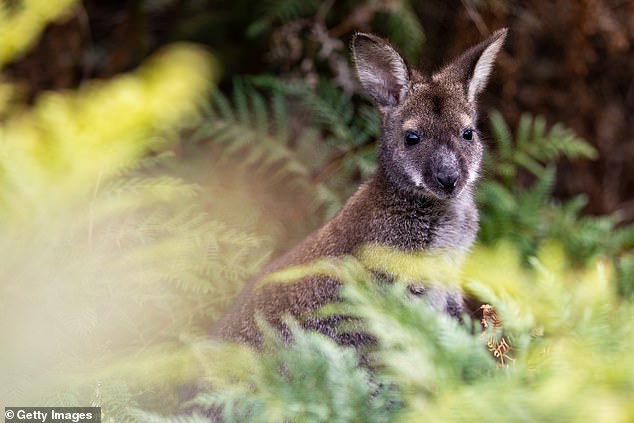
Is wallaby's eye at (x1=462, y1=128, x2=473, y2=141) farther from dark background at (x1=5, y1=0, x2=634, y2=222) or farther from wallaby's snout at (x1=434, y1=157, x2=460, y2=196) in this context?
dark background at (x1=5, y1=0, x2=634, y2=222)

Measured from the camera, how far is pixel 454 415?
80.4 inches

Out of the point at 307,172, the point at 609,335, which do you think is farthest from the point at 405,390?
the point at 307,172

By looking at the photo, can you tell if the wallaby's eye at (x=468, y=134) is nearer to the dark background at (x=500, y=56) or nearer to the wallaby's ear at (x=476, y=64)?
the wallaby's ear at (x=476, y=64)

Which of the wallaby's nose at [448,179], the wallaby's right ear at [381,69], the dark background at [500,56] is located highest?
the wallaby's right ear at [381,69]

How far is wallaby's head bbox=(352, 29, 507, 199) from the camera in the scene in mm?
4789

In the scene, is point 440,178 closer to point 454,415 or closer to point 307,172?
point 307,172

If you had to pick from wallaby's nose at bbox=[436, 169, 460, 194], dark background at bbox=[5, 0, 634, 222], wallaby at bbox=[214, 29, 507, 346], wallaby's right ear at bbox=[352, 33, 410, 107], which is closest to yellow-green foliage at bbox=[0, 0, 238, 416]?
wallaby at bbox=[214, 29, 507, 346]

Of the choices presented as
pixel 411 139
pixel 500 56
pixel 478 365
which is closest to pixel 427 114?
pixel 411 139

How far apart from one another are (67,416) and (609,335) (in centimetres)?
189

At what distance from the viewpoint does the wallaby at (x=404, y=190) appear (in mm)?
4598

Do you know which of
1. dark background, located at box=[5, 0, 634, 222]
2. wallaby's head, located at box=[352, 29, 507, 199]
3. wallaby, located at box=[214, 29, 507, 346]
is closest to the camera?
wallaby, located at box=[214, 29, 507, 346]

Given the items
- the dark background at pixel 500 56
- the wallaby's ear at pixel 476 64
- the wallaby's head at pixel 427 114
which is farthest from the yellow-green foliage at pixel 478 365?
the dark background at pixel 500 56

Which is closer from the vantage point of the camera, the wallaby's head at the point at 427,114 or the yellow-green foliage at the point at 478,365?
the yellow-green foliage at the point at 478,365

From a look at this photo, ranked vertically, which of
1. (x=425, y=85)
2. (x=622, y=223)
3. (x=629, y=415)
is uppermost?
(x=629, y=415)
